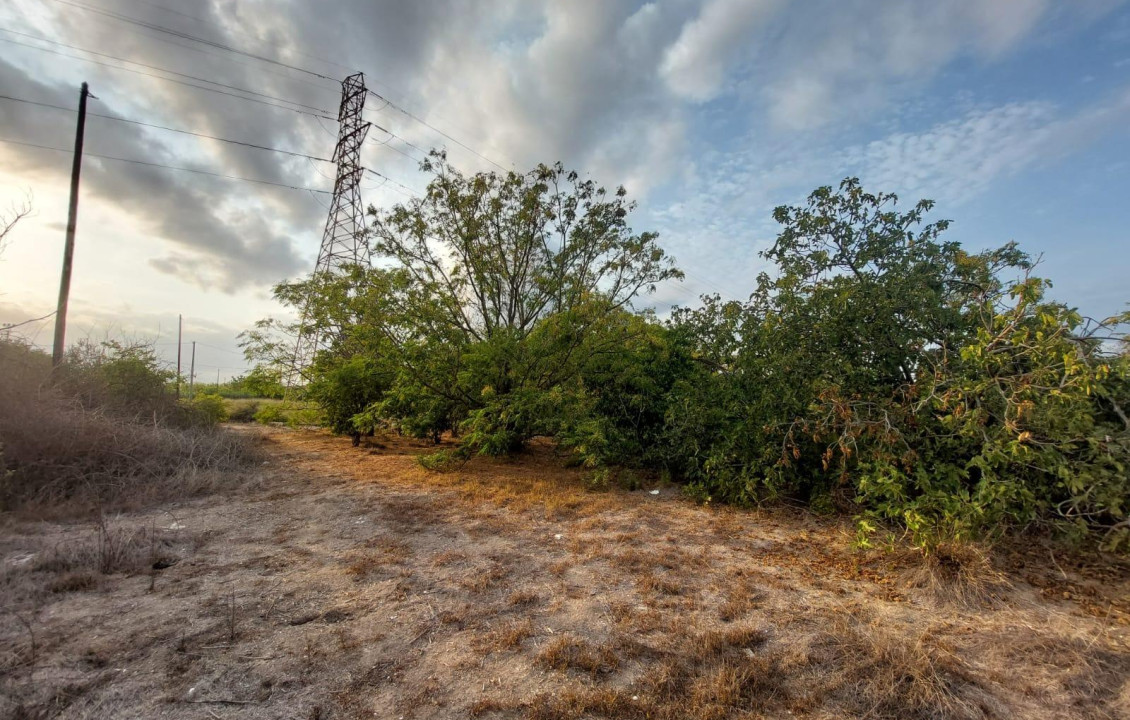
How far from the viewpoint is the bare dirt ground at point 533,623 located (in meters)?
2.18

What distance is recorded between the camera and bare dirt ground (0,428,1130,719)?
2.18 m

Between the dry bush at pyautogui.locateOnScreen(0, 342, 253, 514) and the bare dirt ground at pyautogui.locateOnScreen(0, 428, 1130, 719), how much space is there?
2.28 feet

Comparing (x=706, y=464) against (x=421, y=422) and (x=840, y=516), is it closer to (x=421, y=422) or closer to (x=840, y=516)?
(x=840, y=516)

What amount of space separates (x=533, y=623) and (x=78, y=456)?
6.25m

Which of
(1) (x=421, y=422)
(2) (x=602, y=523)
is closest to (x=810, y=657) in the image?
(2) (x=602, y=523)

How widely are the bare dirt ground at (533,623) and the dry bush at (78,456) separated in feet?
2.28

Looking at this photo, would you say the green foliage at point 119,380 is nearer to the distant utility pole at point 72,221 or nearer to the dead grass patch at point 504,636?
the distant utility pole at point 72,221

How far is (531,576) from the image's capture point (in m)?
3.70

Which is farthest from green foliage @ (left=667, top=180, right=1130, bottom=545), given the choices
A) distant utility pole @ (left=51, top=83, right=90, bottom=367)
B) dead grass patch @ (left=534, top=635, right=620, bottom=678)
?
distant utility pole @ (left=51, top=83, right=90, bottom=367)

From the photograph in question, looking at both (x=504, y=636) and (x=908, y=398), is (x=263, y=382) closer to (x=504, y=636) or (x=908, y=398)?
(x=504, y=636)

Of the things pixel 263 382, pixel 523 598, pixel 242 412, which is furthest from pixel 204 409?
pixel 523 598

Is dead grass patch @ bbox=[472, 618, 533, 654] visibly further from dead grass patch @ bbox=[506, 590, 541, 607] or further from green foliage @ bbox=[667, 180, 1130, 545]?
green foliage @ bbox=[667, 180, 1130, 545]

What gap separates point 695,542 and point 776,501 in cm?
193

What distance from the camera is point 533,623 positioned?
2922mm
